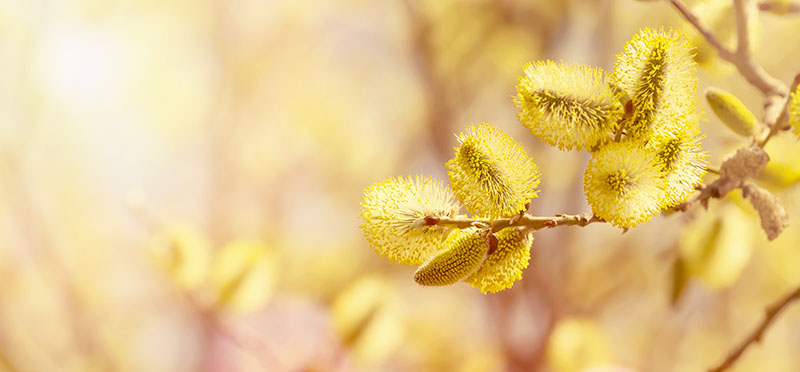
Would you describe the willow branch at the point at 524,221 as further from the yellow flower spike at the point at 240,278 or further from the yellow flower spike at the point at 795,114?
the yellow flower spike at the point at 240,278

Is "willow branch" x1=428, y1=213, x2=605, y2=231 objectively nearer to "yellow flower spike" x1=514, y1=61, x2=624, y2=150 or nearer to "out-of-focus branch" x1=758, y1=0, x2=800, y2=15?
"yellow flower spike" x1=514, y1=61, x2=624, y2=150

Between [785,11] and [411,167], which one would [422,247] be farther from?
[411,167]

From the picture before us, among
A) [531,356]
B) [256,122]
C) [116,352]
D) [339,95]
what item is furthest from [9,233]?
[531,356]

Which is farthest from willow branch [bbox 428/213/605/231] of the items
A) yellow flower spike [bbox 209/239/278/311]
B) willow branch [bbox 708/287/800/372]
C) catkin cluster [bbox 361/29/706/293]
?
yellow flower spike [bbox 209/239/278/311]

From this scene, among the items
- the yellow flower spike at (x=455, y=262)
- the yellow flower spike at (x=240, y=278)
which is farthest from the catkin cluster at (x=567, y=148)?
the yellow flower spike at (x=240, y=278)

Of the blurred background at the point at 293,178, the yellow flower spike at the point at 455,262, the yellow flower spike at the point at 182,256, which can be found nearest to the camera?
the yellow flower spike at the point at 455,262
